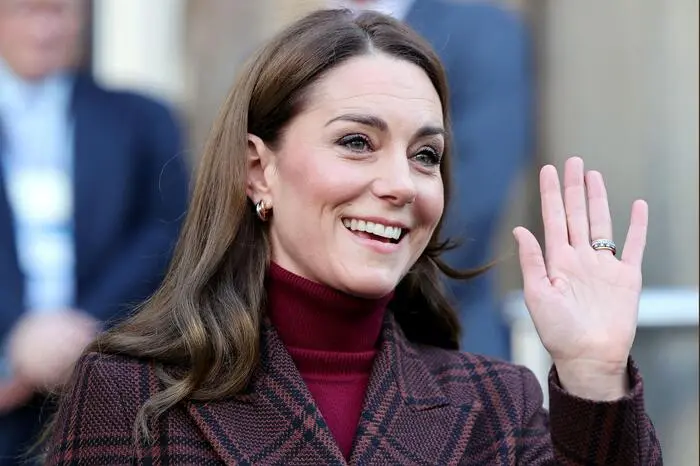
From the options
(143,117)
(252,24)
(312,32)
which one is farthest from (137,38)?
(312,32)

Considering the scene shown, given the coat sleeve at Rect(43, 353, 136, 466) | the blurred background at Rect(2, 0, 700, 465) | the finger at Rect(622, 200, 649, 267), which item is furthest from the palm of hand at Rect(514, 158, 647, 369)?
the blurred background at Rect(2, 0, 700, 465)

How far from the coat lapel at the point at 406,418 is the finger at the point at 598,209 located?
1.65 ft

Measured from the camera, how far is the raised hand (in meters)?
2.75

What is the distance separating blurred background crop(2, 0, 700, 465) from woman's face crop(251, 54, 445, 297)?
8.21ft

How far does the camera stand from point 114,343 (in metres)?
3.02

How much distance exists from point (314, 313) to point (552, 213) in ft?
1.82

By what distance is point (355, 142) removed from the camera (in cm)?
303

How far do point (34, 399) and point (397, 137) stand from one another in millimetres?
1663

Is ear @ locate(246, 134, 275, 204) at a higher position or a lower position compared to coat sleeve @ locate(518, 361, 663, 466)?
higher

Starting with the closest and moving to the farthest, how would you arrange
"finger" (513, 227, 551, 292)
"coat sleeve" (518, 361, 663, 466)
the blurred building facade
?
"coat sleeve" (518, 361, 663, 466) → "finger" (513, 227, 551, 292) → the blurred building facade

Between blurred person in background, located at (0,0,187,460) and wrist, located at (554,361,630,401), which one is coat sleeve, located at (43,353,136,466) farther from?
blurred person in background, located at (0,0,187,460)

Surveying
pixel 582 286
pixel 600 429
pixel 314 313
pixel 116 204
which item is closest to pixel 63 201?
pixel 116 204

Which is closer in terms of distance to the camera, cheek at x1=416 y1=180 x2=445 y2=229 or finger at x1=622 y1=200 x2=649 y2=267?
finger at x1=622 y1=200 x2=649 y2=267

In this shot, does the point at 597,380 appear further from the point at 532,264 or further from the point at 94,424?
the point at 94,424
